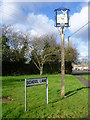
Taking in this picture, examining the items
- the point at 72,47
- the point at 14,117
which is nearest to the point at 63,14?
the point at 14,117

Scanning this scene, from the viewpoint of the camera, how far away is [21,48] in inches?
1320

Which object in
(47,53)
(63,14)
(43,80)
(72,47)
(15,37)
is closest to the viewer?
(43,80)

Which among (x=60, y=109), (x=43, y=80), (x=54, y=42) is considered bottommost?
(x=60, y=109)

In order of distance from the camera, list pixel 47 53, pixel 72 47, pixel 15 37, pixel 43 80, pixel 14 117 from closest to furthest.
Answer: pixel 14 117
pixel 43 80
pixel 15 37
pixel 47 53
pixel 72 47

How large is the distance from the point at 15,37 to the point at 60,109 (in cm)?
2756

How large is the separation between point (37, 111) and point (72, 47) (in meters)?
34.8

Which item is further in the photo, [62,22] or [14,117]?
[62,22]

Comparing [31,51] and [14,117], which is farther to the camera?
[31,51]

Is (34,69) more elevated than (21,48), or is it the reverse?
(21,48)

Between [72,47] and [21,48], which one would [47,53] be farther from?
[72,47]

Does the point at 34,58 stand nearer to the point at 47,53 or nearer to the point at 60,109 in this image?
the point at 47,53

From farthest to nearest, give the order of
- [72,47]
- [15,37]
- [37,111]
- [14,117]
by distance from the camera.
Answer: [72,47], [15,37], [37,111], [14,117]

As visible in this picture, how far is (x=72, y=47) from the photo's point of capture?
39719mm

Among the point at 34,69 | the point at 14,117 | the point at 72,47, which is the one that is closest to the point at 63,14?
the point at 14,117
